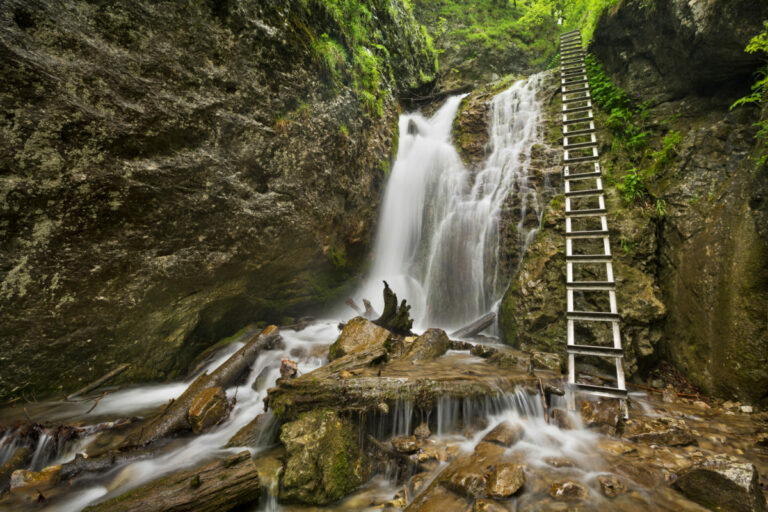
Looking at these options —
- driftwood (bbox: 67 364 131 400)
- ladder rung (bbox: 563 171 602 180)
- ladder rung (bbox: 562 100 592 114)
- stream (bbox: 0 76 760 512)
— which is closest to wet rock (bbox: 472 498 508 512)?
stream (bbox: 0 76 760 512)

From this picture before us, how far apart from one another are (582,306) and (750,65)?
4.45 metres

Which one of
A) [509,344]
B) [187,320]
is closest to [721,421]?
[509,344]

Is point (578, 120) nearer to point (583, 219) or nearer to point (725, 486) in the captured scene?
point (583, 219)

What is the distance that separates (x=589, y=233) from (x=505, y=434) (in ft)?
12.8

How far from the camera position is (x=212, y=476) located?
2.56 meters

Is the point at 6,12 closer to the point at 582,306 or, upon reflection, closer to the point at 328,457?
the point at 328,457

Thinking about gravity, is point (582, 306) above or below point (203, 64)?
below

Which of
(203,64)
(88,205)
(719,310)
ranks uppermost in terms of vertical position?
(203,64)

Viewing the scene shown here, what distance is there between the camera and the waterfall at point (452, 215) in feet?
25.0

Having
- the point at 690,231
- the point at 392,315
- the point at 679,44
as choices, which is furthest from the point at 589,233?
the point at 392,315

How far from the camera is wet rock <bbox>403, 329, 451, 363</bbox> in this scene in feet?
16.6

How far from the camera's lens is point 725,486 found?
7.16ft

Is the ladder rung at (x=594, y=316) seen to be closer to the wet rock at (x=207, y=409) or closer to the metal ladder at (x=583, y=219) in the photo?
the metal ladder at (x=583, y=219)

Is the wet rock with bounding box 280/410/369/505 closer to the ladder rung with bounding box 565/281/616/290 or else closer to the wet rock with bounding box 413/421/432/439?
the wet rock with bounding box 413/421/432/439
